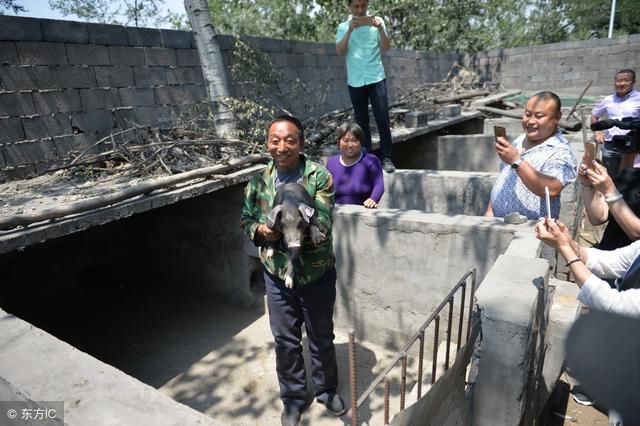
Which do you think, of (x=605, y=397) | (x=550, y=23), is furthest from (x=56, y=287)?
(x=550, y=23)

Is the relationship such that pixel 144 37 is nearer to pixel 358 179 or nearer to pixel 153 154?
pixel 153 154

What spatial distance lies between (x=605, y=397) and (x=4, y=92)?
5.29 meters

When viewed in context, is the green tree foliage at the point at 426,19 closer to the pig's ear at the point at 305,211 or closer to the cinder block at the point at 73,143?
the cinder block at the point at 73,143

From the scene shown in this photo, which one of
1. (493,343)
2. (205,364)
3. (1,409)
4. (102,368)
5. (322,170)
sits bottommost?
(205,364)

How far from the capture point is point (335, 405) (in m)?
3.14

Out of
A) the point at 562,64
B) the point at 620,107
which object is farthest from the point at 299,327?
the point at 562,64

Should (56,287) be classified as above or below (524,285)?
below

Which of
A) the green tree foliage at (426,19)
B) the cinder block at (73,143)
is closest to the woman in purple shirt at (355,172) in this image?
the cinder block at (73,143)

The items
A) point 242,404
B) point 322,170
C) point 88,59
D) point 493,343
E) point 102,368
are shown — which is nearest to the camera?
point 102,368

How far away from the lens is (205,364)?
13.6 feet

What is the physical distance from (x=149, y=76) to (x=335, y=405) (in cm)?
469

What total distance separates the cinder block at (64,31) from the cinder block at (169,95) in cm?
103

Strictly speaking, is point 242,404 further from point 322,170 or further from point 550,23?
point 550,23

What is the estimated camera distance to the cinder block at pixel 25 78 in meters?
4.22
